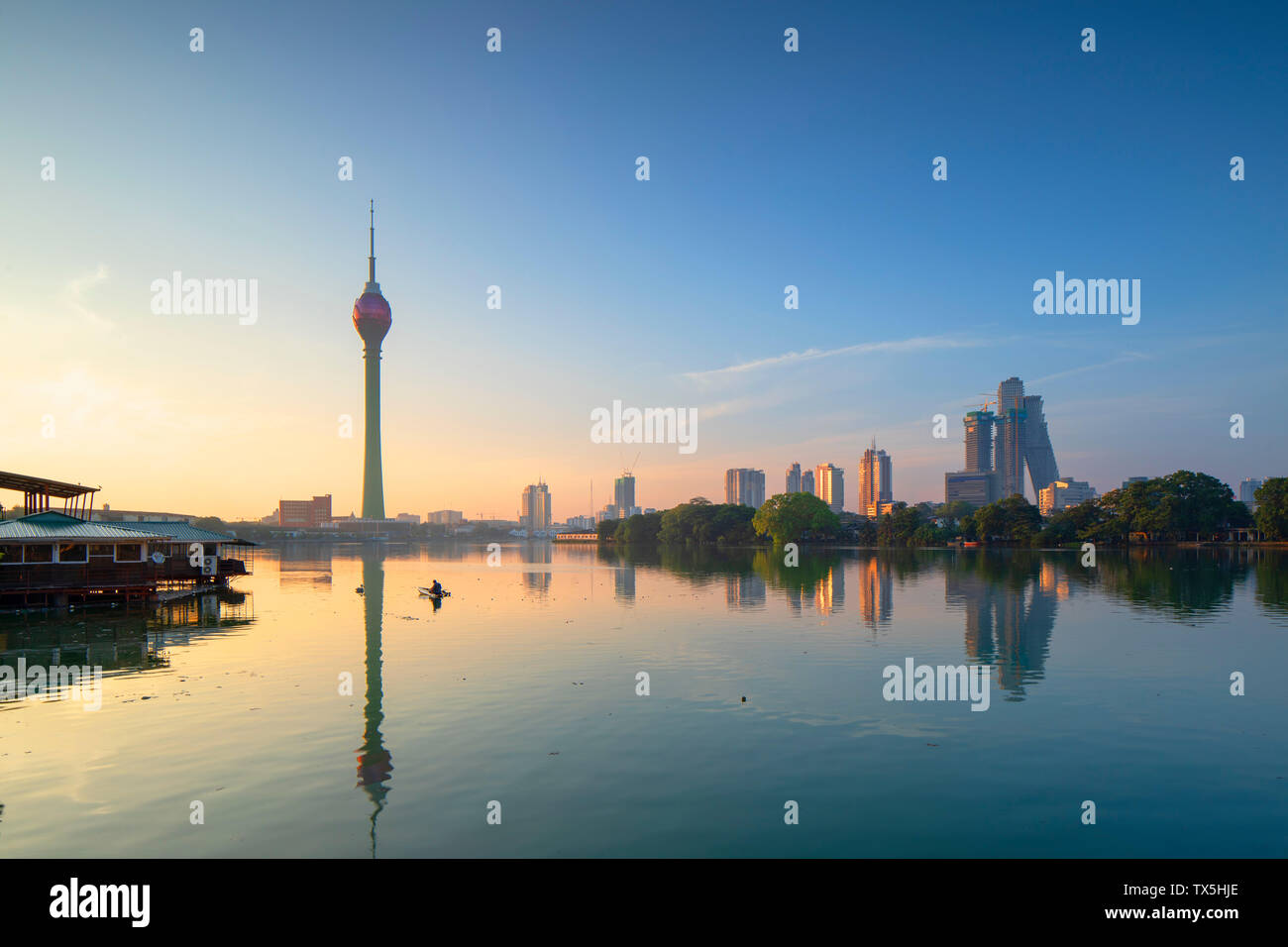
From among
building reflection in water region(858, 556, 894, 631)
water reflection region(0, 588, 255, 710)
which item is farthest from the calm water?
building reflection in water region(858, 556, 894, 631)

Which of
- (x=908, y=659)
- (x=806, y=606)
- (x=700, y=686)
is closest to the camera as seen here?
(x=700, y=686)

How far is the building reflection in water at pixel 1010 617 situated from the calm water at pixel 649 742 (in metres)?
0.35

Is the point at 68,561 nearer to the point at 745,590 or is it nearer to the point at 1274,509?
the point at 745,590

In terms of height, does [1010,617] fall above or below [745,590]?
above

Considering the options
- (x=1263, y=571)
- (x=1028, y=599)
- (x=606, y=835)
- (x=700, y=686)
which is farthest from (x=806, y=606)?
(x=1263, y=571)

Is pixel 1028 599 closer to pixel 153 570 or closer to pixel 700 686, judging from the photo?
pixel 700 686

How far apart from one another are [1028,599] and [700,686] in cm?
3421

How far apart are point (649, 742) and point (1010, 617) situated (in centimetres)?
2934

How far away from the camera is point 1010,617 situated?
128 feet

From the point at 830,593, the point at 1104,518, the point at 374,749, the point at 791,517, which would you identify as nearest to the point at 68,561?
the point at 374,749

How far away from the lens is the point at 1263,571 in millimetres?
72562

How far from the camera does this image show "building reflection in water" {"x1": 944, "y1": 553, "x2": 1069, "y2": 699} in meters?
26.3

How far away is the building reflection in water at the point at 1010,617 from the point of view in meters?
26.3

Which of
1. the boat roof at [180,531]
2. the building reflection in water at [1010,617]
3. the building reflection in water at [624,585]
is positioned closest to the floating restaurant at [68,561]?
the boat roof at [180,531]
